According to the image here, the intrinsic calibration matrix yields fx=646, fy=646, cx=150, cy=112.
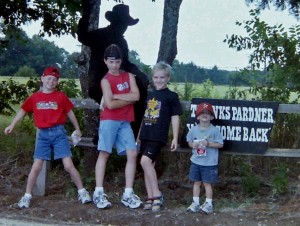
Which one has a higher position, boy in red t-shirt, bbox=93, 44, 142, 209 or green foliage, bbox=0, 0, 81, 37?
green foliage, bbox=0, 0, 81, 37

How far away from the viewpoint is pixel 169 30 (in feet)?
31.7

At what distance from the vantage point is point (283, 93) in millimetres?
9305

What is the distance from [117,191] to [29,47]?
13.4m

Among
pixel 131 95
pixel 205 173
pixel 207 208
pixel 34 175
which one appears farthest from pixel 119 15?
pixel 207 208

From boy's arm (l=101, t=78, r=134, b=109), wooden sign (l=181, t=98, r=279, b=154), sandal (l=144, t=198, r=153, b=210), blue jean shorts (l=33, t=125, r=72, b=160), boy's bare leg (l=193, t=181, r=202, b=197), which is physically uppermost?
boy's arm (l=101, t=78, r=134, b=109)

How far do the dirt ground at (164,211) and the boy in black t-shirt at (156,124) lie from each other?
0.35 metres

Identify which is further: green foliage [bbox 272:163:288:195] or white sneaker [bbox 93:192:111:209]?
green foliage [bbox 272:163:288:195]

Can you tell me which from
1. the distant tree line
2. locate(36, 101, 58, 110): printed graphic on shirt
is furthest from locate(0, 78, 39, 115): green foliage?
locate(36, 101, 58, 110): printed graphic on shirt

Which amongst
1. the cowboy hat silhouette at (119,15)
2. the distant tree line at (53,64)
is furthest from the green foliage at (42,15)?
the cowboy hat silhouette at (119,15)

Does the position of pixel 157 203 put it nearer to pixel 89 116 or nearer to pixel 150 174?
pixel 150 174

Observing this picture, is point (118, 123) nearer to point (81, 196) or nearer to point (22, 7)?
point (81, 196)

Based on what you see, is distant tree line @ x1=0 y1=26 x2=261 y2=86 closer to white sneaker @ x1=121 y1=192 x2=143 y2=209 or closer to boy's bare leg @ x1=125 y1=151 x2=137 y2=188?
boy's bare leg @ x1=125 y1=151 x2=137 y2=188

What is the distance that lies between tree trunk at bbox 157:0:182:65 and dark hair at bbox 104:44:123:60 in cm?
238

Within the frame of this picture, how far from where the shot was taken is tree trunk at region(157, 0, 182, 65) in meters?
9.66
